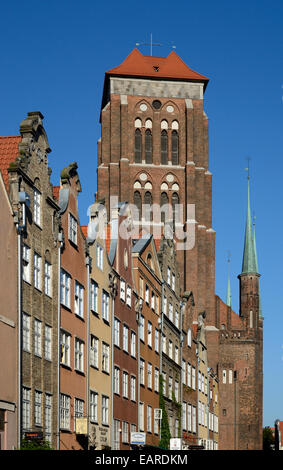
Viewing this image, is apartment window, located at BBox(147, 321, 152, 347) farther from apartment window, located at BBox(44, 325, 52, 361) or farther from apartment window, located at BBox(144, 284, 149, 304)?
apartment window, located at BBox(44, 325, 52, 361)

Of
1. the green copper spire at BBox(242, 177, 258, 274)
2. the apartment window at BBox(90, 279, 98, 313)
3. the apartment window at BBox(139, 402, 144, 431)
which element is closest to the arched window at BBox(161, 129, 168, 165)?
the green copper spire at BBox(242, 177, 258, 274)

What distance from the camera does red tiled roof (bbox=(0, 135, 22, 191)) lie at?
34.9 m

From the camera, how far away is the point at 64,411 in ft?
127

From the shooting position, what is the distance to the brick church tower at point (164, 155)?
339 feet

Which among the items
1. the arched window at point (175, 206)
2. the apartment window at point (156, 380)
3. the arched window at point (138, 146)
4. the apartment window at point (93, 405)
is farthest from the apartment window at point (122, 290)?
the arched window at point (138, 146)

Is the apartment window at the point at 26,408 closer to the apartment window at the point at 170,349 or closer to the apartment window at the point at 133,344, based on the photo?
the apartment window at the point at 133,344

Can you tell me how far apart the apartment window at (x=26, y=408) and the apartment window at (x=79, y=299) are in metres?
7.48

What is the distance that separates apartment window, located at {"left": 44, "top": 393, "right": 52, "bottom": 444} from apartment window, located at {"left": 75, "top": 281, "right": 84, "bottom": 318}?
530 centimetres

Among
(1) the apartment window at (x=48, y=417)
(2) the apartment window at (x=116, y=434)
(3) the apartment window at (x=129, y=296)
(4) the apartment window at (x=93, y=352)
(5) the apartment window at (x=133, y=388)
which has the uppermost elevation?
(3) the apartment window at (x=129, y=296)

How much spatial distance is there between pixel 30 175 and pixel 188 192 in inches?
2787

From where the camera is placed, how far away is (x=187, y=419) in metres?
71.4

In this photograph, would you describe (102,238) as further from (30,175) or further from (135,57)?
(135,57)

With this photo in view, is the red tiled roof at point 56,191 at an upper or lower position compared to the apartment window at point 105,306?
upper

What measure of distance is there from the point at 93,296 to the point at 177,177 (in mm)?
64549
